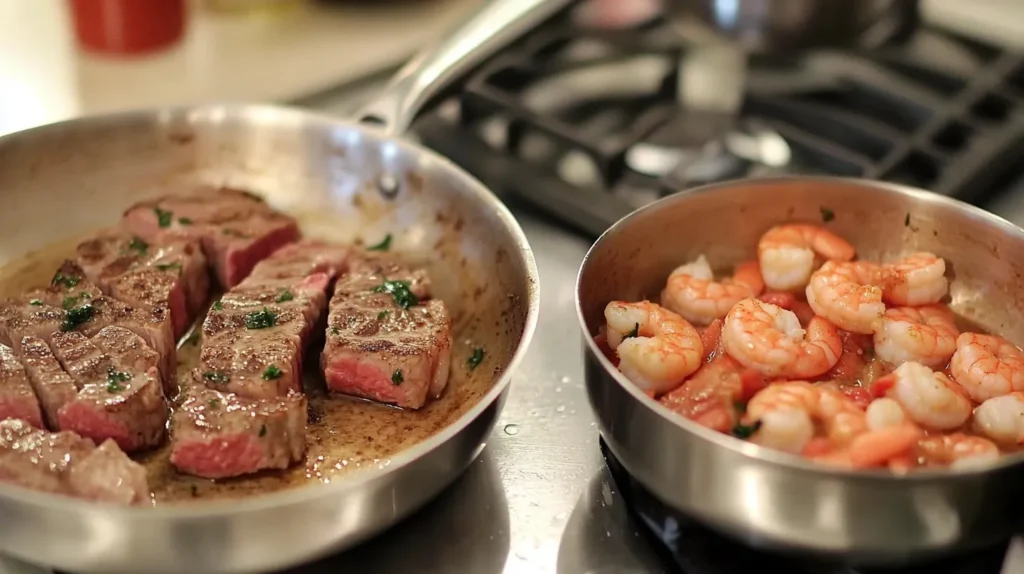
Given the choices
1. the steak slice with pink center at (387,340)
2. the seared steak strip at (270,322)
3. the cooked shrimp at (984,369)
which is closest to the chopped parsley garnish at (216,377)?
the seared steak strip at (270,322)

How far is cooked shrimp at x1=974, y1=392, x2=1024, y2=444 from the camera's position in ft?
3.21

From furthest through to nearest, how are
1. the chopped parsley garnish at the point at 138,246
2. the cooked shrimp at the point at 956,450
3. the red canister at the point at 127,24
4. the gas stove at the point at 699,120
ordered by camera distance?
the red canister at the point at 127,24 < the gas stove at the point at 699,120 < the chopped parsley garnish at the point at 138,246 < the cooked shrimp at the point at 956,450

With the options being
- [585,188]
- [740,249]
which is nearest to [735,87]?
[585,188]

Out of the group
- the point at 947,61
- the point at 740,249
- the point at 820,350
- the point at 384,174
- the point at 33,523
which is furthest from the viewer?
the point at 947,61

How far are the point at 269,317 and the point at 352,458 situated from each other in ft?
0.83

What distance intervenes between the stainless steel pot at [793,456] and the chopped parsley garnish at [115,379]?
0.53m

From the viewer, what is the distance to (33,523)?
2.76 feet

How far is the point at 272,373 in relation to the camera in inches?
45.1

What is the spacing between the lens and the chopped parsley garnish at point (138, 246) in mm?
1376

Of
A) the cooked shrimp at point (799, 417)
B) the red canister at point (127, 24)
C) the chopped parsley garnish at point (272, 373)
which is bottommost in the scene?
the chopped parsley garnish at point (272, 373)

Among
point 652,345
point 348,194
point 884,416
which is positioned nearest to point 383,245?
point 348,194

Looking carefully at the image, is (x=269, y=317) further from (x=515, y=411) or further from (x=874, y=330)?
(x=874, y=330)

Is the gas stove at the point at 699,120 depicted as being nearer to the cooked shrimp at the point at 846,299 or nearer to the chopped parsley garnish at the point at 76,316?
the cooked shrimp at the point at 846,299

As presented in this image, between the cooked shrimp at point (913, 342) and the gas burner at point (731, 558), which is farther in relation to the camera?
the cooked shrimp at point (913, 342)
